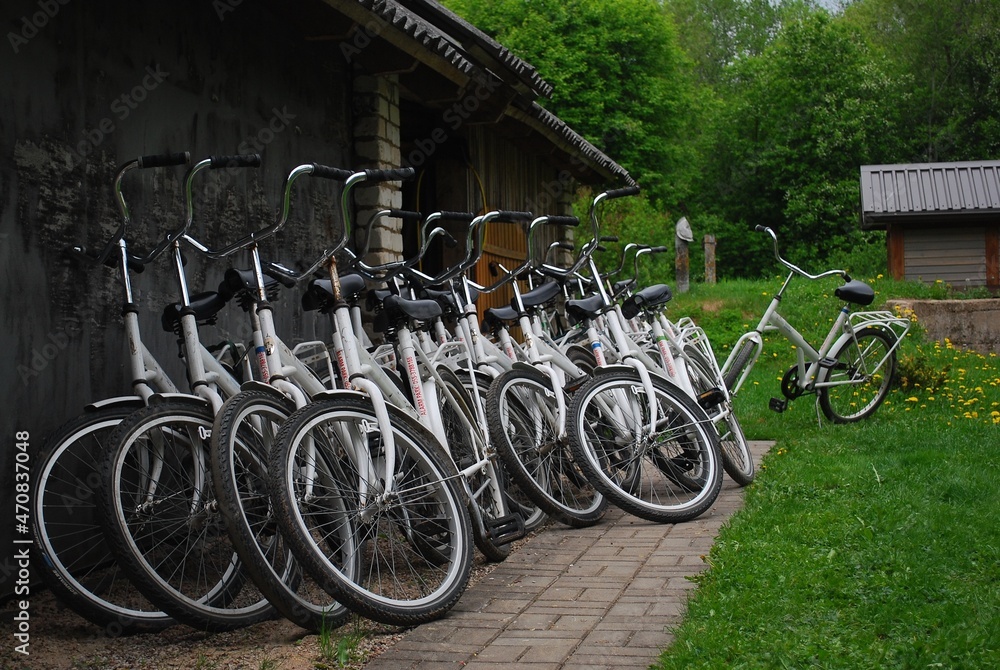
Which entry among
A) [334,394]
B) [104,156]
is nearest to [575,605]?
[334,394]

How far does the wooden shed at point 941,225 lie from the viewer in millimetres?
18594

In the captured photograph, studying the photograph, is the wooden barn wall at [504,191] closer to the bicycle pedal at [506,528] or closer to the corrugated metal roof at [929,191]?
the bicycle pedal at [506,528]

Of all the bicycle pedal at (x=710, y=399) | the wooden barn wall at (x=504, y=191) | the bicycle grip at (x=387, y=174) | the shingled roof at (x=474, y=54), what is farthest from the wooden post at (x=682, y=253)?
the bicycle grip at (x=387, y=174)

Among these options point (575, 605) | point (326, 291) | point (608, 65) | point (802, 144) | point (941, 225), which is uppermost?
point (608, 65)

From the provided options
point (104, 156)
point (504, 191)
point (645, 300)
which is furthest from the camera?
point (504, 191)

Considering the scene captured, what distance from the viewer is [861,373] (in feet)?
28.0

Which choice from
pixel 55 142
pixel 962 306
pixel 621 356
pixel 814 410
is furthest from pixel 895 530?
pixel 962 306

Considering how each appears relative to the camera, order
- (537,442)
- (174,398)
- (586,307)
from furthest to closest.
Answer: (586,307) → (537,442) → (174,398)

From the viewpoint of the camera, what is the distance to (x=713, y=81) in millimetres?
45031

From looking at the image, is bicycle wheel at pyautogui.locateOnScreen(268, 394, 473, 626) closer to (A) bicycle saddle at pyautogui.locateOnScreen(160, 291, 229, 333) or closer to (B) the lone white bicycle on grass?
(A) bicycle saddle at pyautogui.locateOnScreen(160, 291, 229, 333)

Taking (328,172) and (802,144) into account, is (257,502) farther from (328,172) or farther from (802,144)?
(802,144)

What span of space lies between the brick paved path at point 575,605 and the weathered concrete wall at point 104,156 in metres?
1.68

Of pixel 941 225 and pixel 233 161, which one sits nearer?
pixel 233 161

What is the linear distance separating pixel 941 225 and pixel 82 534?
17817 millimetres
